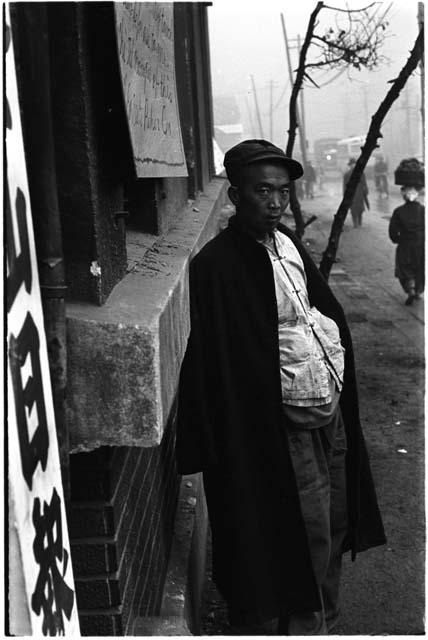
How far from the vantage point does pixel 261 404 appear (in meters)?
3.10

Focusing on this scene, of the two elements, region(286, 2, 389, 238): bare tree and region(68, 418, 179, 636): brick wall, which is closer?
region(68, 418, 179, 636): brick wall

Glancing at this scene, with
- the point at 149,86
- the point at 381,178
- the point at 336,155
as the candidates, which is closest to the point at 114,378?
the point at 149,86

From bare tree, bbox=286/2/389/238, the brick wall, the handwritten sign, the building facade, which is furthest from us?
bare tree, bbox=286/2/389/238

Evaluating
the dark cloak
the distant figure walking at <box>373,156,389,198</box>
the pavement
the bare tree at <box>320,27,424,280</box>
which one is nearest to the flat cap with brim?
the dark cloak

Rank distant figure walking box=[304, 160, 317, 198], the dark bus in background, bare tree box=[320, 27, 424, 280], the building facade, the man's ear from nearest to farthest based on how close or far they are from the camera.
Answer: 1. the building facade
2. the man's ear
3. bare tree box=[320, 27, 424, 280]
4. distant figure walking box=[304, 160, 317, 198]
5. the dark bus in background

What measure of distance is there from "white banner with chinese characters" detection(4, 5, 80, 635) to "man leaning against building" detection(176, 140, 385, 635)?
1617mm

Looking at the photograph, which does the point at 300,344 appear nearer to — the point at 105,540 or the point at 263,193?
the point at 263,193

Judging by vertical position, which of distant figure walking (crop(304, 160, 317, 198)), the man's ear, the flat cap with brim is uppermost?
the flat cap with brim

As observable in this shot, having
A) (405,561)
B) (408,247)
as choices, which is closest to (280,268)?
(405,561)

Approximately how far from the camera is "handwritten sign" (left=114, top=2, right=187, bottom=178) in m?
2.46

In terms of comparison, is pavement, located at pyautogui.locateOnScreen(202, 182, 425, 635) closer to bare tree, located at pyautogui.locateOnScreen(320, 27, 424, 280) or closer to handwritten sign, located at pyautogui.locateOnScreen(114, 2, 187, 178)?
bare tree, located at pyautogui.locateOnScreen(320, 27, 424, 280)

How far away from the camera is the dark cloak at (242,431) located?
10.1 feet

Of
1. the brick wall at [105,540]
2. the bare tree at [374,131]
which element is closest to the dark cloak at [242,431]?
the brick wall at [105,540]

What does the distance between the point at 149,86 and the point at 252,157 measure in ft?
1.42
